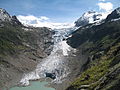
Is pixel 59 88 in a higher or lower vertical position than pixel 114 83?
lower

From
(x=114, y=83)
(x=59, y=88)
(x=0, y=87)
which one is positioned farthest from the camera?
(x=0, y=87)

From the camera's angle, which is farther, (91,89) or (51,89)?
(51,89)

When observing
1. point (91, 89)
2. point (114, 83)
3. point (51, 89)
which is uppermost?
point (114, 83)

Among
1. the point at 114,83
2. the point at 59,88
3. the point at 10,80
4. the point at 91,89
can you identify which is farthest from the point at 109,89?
the point at 10,80

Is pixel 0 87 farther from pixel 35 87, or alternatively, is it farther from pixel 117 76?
pixel 117 76

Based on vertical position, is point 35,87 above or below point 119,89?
below

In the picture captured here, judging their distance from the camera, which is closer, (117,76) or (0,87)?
(117,76)

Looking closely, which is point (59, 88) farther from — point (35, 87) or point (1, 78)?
point (1, 78)

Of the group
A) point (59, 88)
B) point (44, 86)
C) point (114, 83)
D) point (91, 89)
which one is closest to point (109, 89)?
point (114, 83)

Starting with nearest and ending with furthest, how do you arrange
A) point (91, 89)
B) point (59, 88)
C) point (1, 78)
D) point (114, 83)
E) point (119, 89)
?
point (119, 89)
point (114, 83)
point (91, 89)
point (59, 88)
point (1, 78)
